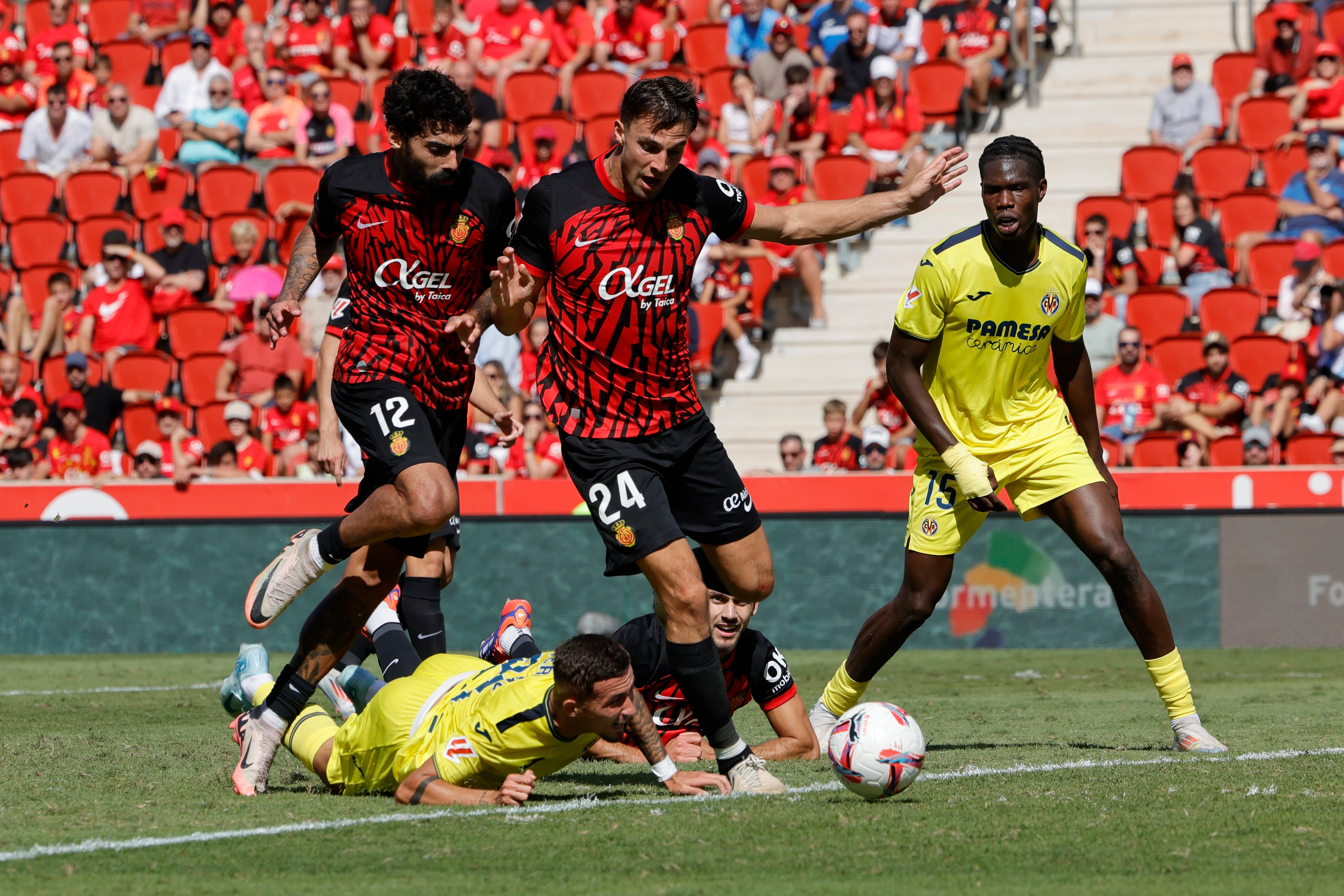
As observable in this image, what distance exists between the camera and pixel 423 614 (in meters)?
7.43

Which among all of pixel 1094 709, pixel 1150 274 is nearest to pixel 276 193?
pixel 1150 274

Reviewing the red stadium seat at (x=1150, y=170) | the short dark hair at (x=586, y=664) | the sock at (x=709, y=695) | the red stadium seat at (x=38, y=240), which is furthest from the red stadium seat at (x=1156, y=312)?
the red stadium seat at (x=38, y=240)

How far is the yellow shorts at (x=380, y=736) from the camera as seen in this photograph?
5723mm

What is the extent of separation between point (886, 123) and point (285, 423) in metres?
Answer: 7.07

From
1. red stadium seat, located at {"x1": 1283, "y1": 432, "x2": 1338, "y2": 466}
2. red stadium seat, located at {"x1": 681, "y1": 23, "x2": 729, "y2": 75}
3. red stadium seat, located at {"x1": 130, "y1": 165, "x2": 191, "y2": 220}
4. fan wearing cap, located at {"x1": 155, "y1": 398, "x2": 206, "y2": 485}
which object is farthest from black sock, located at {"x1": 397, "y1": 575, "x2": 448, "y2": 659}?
red stadium seat, located at {"x1": 130, "y1": 165, "x2": 191, "y2": 220}

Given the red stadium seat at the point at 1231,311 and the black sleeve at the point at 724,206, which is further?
the red stadium seat at the point at 1231,311

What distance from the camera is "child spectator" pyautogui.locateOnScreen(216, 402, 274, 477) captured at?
15328 mm

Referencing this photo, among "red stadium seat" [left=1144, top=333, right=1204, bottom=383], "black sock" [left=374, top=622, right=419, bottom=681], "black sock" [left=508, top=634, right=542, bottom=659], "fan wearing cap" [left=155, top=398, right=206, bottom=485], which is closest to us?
"black sock" [left=508, top=634, right=542, bottom=659]

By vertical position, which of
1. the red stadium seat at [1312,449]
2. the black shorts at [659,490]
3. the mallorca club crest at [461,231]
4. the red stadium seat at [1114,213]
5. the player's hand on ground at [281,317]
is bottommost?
the red stadium seat at [1312,449]

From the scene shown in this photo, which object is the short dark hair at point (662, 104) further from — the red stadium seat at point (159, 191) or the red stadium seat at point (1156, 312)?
the red stadium seat at point (159, 191)

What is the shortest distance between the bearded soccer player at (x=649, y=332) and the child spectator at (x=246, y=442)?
9.61m

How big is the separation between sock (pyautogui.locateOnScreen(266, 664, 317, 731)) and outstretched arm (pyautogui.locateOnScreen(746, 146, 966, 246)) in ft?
7.75

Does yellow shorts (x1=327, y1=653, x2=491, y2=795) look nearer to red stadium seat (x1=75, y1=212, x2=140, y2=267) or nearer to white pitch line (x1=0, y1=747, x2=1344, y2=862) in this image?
white pitch line (x1=0, y1=747, x2=1344, y2=862)

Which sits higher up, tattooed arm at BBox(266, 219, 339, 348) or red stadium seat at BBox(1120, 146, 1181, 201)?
red stadium seat at BBox(1120, 146, 1181, 201)
